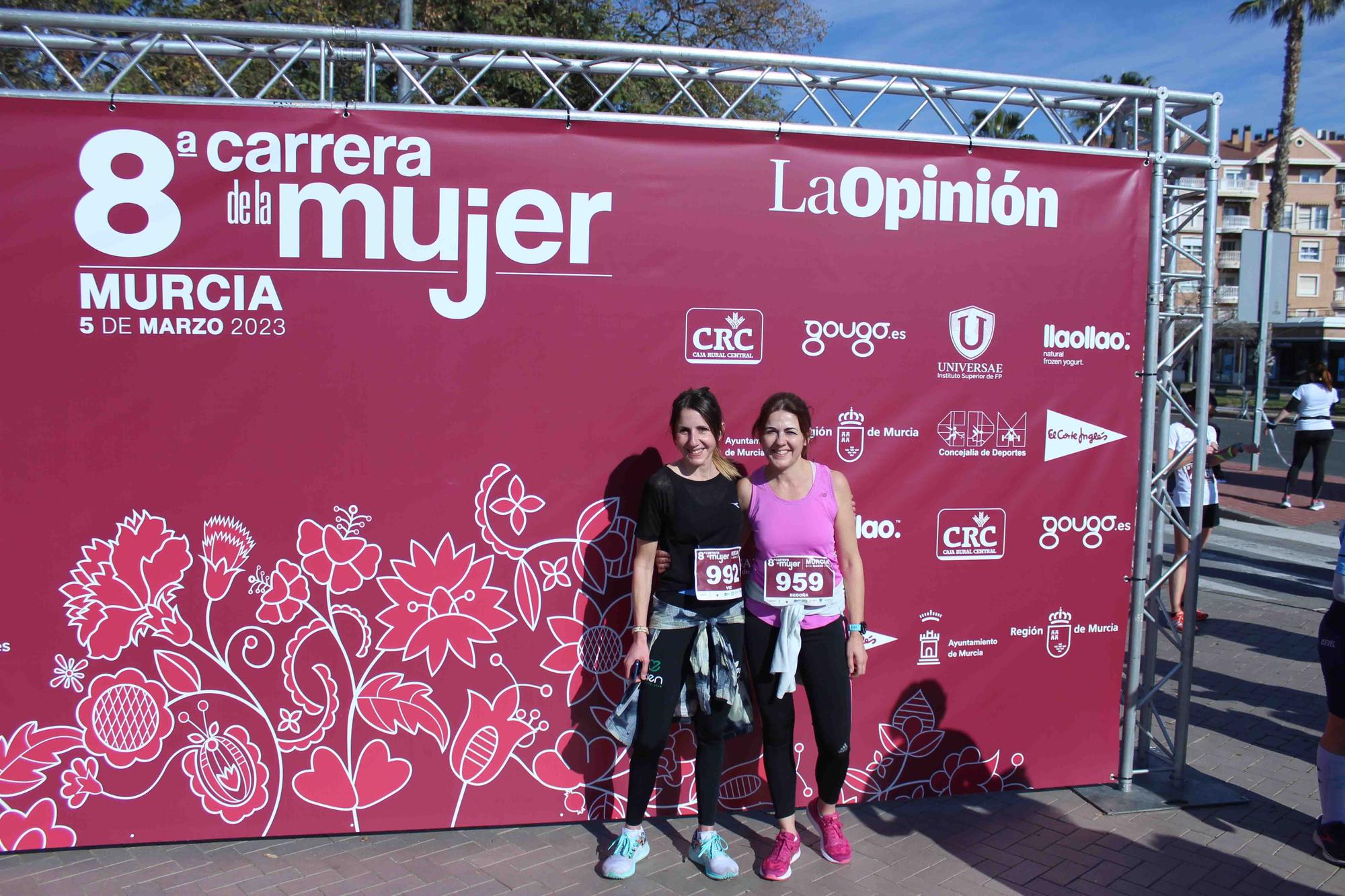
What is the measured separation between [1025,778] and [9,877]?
181 inches

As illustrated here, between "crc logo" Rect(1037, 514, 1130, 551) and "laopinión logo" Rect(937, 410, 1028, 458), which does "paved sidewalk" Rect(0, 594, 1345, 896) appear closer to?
"crc logo" Rect(1037, 514, 1130, 551)

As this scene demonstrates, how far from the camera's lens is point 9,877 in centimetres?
390

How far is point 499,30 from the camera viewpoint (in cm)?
1385

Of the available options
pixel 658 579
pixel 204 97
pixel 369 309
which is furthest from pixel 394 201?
pixel 658 579

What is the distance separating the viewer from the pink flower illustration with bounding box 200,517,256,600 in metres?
4.19

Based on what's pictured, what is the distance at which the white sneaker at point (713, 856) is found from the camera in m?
3.99

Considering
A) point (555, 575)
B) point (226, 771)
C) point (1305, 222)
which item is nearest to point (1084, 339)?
point (555, 575)

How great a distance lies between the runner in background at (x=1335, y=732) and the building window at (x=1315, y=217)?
7858cm

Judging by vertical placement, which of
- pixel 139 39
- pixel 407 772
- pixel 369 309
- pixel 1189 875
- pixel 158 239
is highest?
pixel 139 39

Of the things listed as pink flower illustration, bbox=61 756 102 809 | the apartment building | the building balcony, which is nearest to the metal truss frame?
pink flower illustration, bbox=61 756 102 809

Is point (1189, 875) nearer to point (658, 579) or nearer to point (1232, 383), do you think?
point (658, 579)

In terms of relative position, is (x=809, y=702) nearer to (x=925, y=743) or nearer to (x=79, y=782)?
(x=925, y=743)

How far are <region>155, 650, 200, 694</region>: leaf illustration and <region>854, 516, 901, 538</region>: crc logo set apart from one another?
10.1 feet

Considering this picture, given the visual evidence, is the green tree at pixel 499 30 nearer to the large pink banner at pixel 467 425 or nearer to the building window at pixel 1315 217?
the large pink banner at pixel 467 425
